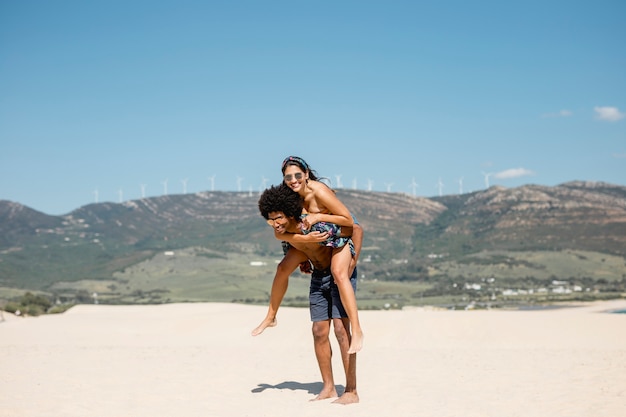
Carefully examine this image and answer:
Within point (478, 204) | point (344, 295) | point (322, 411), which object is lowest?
point (322, 411)

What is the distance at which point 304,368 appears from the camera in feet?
40.3

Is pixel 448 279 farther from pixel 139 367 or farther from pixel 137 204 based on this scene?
pixel 137 204

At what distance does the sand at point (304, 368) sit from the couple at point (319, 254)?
0.62 meters

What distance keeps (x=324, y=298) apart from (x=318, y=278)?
0.23 metres

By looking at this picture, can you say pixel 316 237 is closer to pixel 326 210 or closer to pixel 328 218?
pixel 328 218

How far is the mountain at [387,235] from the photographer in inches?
3056

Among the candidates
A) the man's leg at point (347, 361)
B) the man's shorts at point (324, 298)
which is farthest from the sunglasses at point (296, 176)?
the man's leg at point (347, 361)

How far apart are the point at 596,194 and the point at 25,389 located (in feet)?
391

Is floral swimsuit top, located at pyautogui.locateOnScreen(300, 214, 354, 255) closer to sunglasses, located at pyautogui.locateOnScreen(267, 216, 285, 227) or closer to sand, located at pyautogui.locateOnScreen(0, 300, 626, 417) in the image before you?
sunglasses, located at pyautogui.locateOnScreen(267, 216, 285, 227)

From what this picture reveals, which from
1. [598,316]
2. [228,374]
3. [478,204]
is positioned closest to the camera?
[228,374]

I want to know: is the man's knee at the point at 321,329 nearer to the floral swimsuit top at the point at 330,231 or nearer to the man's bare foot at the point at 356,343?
the man's bare foot at the point at 356,343

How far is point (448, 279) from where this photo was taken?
73375 mm

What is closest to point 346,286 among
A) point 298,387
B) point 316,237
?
point 316,237

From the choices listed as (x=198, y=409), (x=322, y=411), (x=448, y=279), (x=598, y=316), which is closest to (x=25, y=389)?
(x=198, y=409)
